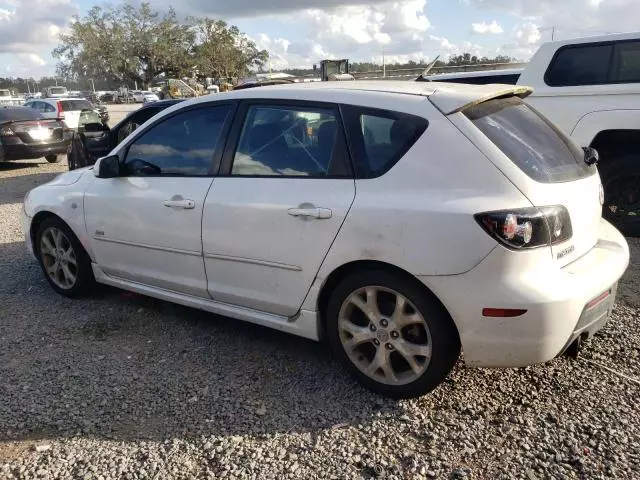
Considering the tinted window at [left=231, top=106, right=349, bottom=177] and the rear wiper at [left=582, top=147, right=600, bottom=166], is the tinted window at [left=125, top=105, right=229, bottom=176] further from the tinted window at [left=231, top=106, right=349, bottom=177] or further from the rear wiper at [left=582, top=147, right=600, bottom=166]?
the rear wiper at [left=582, top=147, right=600, bottom=166]

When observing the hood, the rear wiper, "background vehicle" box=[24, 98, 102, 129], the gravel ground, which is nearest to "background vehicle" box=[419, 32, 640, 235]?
the gravel ground

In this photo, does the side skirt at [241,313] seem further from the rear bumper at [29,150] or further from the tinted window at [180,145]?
the rear bumper at [29,150]

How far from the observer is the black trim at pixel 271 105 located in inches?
120

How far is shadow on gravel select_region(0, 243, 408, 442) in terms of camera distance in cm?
293

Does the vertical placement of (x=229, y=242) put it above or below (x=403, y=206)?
below

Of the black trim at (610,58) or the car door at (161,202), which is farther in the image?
the black trim at (610,58)

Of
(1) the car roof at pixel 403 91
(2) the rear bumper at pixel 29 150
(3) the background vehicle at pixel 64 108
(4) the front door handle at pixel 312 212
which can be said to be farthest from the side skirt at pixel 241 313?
(3) the background vehicle at pixel 64 108

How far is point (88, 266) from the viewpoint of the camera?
4512 mm

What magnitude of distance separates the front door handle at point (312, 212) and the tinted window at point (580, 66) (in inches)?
157

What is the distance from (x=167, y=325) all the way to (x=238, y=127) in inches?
61.4

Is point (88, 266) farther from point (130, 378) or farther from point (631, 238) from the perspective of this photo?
point (631, 238)

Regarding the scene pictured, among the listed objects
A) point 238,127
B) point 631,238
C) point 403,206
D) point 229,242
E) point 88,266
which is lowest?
point 631,238

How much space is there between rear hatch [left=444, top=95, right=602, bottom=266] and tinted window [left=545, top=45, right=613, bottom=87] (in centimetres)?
286

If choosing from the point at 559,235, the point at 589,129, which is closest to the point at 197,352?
the point at 559,235
